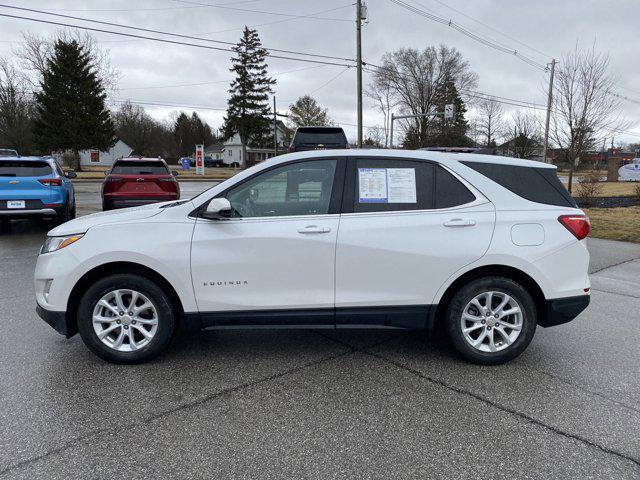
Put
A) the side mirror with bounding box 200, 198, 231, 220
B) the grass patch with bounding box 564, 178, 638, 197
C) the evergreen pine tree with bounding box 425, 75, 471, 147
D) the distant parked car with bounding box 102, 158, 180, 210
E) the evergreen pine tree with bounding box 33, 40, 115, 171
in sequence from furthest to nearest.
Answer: the evergreen pine tree with bounding box 425, 75, 471, 147 < the evergreen pine tree with bounding box 33, 40, 115, 171 < the grass patch with bounding box 564, 178, 638, 197 < the distant parked car with bounding box 102, 158, 180, 210 < the side mirror with bounding box 200, 198, 231, 220

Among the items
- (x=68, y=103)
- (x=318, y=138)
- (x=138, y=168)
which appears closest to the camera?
(x=138, y=168)

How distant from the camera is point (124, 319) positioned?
146 inches

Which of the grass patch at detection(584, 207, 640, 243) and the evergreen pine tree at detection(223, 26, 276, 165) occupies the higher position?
the evergreen pine tree at detection(223, 26, 276, 165)

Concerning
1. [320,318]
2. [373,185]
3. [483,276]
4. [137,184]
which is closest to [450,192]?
[373,185]

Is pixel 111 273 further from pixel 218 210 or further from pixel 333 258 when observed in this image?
pixel 333 258

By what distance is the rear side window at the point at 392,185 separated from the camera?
12.4ft

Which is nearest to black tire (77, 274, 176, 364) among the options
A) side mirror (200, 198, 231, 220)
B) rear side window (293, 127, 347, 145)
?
side mirror (200, 198, 231, 220)

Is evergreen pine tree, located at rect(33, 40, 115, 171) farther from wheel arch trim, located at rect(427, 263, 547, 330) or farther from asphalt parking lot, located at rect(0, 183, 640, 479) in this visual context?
wheel arch trim, located at rect(427, 263, 547, 330)

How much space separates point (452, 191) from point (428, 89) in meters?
58.7

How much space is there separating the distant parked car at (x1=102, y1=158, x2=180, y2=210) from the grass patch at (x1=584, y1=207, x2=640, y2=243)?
10275mm

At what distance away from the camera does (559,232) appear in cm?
376

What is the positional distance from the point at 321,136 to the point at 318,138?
11cm

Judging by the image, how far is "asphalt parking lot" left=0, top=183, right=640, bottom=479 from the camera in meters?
2.58

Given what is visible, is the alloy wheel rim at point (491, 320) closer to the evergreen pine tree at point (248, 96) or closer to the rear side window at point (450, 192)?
the rear side window at point (450, 192)
